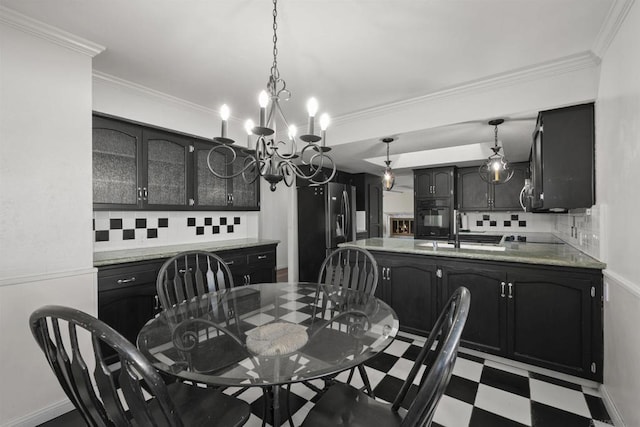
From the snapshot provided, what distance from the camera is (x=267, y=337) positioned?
1.30m

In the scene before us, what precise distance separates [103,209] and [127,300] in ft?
2.58

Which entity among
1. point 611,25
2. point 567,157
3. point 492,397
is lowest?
point 492,397

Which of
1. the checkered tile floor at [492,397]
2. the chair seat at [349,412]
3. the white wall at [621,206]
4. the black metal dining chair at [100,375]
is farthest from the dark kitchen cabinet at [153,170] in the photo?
the white wall at [621,206]

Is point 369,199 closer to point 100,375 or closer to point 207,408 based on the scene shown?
point 207,408

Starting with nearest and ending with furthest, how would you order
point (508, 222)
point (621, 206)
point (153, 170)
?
point (621, 206), point (153, 170), point (508, 222)

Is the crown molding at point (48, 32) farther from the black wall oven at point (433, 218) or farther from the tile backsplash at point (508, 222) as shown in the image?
the tile backsplash at point (508, 222)

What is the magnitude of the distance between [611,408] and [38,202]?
3659mm

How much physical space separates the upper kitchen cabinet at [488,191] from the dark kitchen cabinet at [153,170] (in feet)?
12.9

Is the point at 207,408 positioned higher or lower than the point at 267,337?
lower

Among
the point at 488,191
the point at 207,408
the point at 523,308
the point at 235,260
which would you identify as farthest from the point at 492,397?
the point at 488,191

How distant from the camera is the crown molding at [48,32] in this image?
1.64 metres

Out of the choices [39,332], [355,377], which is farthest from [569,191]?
[39,332]

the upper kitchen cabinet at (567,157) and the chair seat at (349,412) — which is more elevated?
the upper kitchen cabinet at (567,157)

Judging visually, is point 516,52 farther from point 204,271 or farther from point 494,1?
point 204,271
